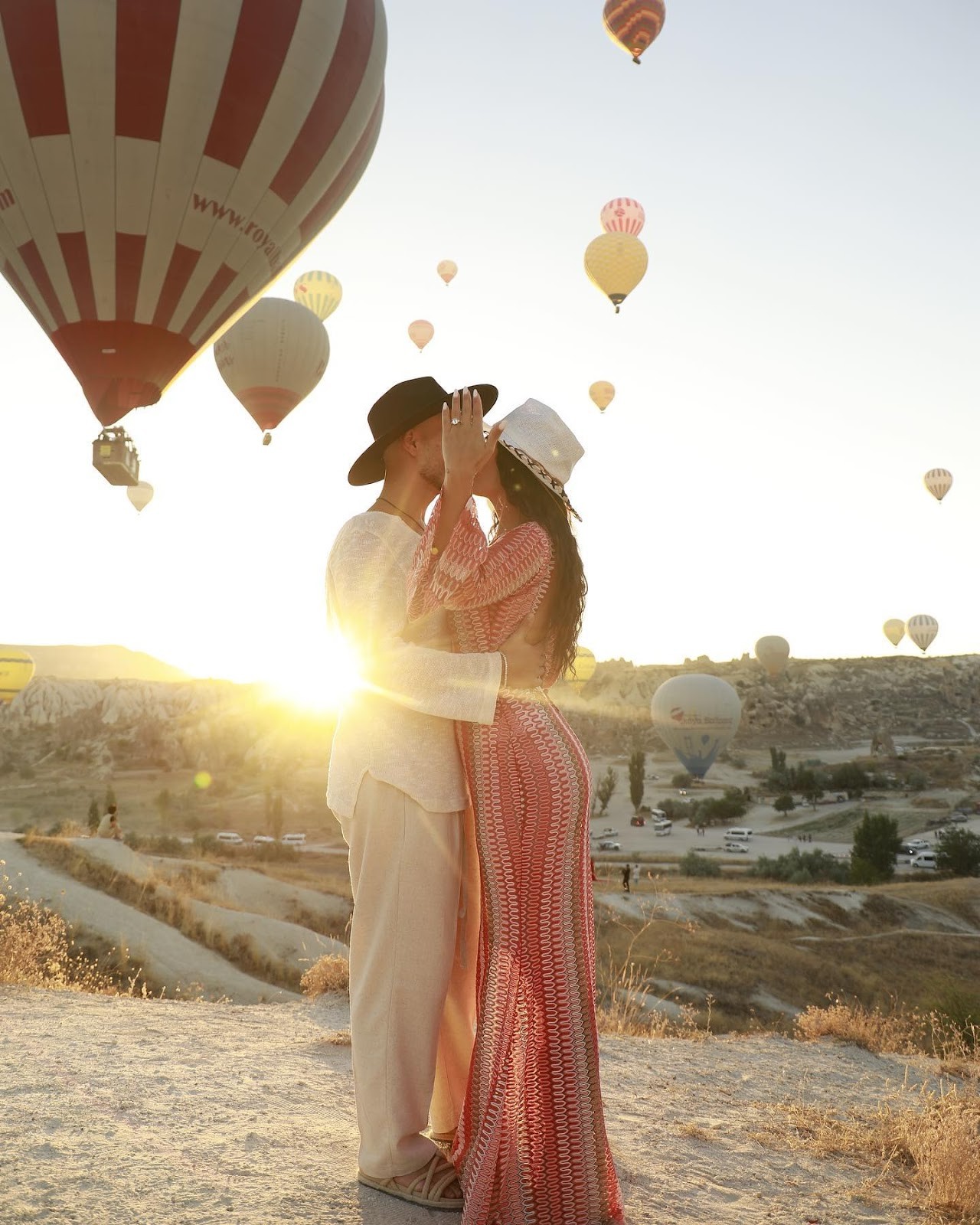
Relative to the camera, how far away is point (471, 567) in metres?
2.70

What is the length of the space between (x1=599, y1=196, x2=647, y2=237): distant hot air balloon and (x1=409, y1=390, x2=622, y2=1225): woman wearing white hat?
2743 cm

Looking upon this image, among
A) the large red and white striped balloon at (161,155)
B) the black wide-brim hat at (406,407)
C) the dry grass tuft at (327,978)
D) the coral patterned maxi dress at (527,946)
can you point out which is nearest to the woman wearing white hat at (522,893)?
the coral patterned maxi dress at (527,946)

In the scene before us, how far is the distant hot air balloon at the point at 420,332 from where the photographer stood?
3041 cm

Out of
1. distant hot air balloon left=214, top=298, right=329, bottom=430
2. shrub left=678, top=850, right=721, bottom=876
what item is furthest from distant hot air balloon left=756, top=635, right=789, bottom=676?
distant hot air balloon left=214, top=298, right=329, bottom=430

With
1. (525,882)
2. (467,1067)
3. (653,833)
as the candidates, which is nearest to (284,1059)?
(467,1067)

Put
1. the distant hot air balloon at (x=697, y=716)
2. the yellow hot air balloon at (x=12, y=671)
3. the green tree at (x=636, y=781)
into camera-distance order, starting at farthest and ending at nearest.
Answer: the green tree at (x=636, y=781)
the yellow hot air balloon at (x=12, y=671)
the distant hot air balloon at (x=697, y=716)

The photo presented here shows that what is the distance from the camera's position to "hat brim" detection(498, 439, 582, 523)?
2861 millimetres

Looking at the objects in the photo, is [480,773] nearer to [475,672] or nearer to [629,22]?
[475,672]

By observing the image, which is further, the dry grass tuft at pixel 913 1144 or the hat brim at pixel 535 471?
the dry grass tuft at pixel 913 1144

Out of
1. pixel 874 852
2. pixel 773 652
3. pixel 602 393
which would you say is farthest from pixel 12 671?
pixel 773 652

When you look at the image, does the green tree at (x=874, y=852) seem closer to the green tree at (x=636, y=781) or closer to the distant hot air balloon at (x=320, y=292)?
the green tree at (x=636, y=781)

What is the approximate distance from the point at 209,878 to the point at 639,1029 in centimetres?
1581

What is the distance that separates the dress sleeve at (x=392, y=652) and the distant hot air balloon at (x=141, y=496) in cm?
3396

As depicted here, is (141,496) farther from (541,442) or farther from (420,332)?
(541,442)
